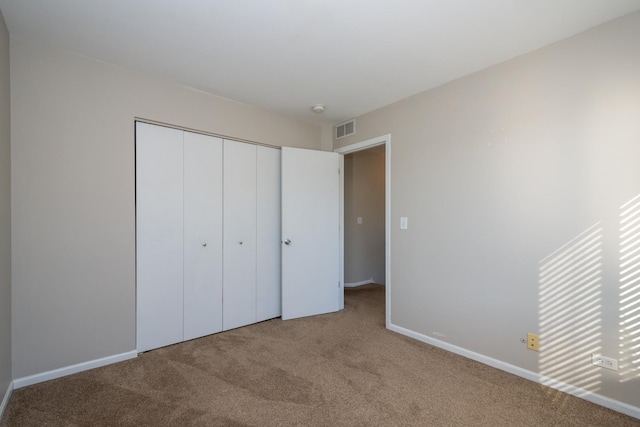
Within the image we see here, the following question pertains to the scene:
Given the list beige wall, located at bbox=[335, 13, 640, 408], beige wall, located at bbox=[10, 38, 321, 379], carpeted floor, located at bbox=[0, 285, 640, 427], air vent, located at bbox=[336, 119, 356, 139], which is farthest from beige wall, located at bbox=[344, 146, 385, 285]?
beige wall, located at bbox=[10, 38, 321, 379]

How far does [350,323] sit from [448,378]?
1.27m

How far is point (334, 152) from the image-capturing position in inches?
148

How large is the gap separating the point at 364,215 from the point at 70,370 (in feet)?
13.9

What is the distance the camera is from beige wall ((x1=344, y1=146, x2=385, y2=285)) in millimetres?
5109

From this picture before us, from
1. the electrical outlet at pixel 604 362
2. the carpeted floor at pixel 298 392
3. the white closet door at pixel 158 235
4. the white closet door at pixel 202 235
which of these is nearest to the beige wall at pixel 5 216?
the carpeted floor at pixel 298 392

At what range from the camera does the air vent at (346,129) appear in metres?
3.57

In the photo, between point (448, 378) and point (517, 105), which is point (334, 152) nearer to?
point (517, 105)

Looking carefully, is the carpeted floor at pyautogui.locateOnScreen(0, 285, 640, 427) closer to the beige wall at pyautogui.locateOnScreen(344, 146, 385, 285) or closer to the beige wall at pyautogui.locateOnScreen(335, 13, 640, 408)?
the beige wall at pyautogui.locateOnScreen(335, 13, 640, 408)

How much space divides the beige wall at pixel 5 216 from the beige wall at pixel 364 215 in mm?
3959

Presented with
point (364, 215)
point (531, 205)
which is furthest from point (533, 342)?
point (364, 215)

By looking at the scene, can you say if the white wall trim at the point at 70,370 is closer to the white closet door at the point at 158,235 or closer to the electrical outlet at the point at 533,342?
the white closet door at the point at 158,235

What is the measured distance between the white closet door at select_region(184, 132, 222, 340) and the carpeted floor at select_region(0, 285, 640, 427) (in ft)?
0.87

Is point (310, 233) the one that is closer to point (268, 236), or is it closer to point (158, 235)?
point (268, 236)

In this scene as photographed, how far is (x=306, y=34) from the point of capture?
1984 millimetres
